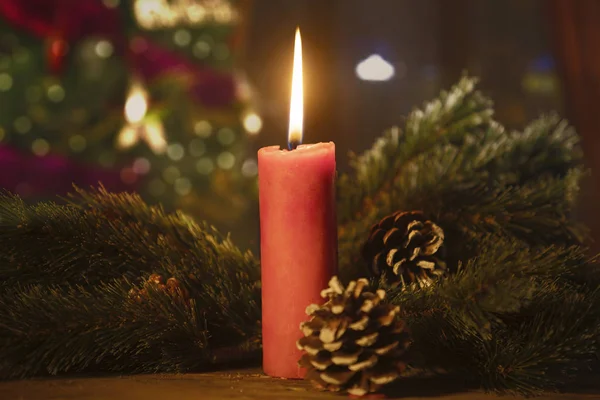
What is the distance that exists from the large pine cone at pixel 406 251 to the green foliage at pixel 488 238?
5 cm

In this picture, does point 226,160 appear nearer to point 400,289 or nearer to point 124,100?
point 124,100

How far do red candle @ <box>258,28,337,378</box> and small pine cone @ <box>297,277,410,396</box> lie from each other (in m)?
0.05

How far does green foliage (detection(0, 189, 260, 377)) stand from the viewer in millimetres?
687

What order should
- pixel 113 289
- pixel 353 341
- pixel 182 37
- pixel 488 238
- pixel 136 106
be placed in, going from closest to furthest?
pixel 353 341
pixel 113 289
pixel 488 238
pixel 136 106
pixel 182 37

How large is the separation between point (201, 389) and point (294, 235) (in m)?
0.16

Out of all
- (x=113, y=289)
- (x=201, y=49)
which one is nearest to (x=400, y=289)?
(x=113, y=289)

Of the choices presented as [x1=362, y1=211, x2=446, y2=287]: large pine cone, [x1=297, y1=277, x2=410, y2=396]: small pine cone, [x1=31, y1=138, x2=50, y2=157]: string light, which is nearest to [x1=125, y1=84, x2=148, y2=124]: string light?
[x1=31, y1=138, x2=50, y2=157]: string light

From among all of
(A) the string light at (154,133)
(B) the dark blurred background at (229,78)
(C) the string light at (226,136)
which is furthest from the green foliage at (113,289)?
(C) the string light at (226,136)

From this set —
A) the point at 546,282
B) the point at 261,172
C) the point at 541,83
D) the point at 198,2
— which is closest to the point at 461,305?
the point at 546,282

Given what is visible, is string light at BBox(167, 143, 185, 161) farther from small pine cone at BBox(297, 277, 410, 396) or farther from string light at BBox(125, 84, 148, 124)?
small pine cone at BBox(297, 277, 410, 396)

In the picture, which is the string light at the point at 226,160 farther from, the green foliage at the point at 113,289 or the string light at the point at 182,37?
the green foliage at the point at 113,289

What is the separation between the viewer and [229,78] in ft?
9.46

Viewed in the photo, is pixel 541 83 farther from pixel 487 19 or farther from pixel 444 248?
pixel 444 248

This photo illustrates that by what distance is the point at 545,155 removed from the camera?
37.2 inches
